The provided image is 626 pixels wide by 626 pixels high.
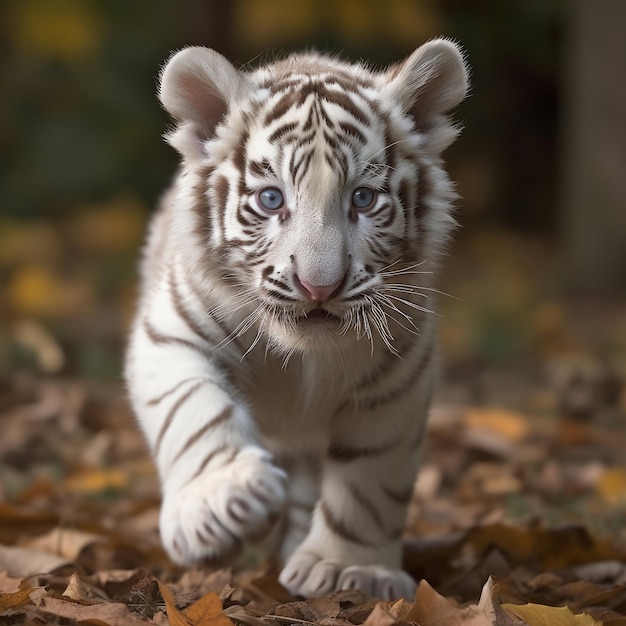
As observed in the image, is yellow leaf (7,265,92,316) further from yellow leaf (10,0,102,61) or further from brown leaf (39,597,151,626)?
brown leaf (39,597,151,626)

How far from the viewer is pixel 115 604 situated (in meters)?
2.24

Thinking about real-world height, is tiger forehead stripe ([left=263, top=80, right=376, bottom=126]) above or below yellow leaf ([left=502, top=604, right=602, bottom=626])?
above

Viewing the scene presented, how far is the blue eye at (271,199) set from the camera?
2645 mm

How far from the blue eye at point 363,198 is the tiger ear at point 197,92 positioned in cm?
43

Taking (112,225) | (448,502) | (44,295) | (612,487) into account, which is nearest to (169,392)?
(448,502)

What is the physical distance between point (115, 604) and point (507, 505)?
196cm

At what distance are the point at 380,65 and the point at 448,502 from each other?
4.76 metres

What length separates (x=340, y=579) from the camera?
114 inches

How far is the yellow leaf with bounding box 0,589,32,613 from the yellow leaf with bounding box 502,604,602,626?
1019 millimetres

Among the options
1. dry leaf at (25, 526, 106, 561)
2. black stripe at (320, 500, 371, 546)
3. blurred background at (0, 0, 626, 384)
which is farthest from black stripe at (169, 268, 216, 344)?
blurred background at (0, 0, 626, 384)

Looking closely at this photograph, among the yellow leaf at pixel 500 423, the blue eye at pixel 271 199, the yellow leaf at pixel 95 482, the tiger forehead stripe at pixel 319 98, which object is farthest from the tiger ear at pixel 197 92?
the yellow leaf at pixel 500 423

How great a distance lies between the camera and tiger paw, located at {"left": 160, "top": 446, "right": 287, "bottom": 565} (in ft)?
8.07

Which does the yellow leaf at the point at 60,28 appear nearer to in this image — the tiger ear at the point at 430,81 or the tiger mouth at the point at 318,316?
the tiger ear at the point at 430,81

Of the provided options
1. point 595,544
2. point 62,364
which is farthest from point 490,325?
point 595,544
